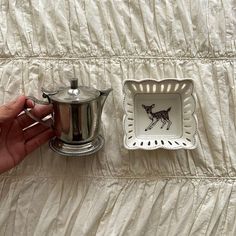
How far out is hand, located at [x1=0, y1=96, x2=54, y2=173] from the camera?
3.06ft

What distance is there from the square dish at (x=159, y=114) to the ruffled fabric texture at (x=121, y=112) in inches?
1.3

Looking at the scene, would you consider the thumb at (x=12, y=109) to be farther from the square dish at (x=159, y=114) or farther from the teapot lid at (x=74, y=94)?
the square dish at (x=159, y=114)

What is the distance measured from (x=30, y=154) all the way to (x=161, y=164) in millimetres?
340

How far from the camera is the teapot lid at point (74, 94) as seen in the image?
0.88 metres

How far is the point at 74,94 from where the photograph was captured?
0.89 meters

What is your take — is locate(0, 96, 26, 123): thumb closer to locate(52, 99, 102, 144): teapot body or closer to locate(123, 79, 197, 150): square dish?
locate(52, 99, 102, 144): teapot body

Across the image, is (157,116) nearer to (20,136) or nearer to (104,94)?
(104,94)

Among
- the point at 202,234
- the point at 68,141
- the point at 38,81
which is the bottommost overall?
the point at 202,234

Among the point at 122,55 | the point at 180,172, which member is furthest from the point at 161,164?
the point at 122,55

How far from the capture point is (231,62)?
965 mm

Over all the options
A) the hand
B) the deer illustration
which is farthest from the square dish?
the hand

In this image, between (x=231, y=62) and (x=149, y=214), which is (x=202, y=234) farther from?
(x=231, y=62)

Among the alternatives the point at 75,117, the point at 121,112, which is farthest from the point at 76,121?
the point at 121,112


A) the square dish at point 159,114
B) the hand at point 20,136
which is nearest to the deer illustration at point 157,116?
the square dish at point 159,114
